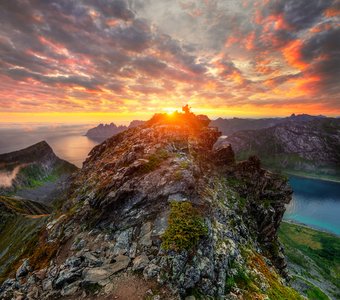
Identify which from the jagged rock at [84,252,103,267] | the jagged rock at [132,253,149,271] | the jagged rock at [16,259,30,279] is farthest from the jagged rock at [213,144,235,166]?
the jagged rock at [16,259,30,279]

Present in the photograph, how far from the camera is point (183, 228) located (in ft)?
103

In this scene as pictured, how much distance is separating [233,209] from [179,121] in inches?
1483

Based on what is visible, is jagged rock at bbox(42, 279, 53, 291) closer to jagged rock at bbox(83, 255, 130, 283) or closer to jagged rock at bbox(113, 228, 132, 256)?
jagged rock at bbox(83, 255, 130, 283)

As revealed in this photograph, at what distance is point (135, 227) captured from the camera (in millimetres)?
34219

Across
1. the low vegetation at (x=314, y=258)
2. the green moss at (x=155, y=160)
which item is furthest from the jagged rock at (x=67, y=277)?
the low vegetation at (x=314, y=258)

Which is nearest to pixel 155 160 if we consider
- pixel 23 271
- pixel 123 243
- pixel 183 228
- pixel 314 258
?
pixel 183 228

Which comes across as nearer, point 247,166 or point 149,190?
point 149,190

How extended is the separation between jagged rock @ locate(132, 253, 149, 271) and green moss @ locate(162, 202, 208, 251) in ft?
8.27

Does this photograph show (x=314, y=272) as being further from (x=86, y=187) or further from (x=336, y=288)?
(x=86, y=187)

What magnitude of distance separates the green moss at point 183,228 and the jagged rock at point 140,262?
2520 millimetres

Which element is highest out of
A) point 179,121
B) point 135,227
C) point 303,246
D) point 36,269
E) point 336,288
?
point 179,121

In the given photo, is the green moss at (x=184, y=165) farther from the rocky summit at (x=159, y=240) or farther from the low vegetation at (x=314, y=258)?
the low vegetation at (x=314, y=258)

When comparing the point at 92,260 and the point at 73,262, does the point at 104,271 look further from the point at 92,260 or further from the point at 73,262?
the point at 73,262

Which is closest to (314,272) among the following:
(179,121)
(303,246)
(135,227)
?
(303,246)
